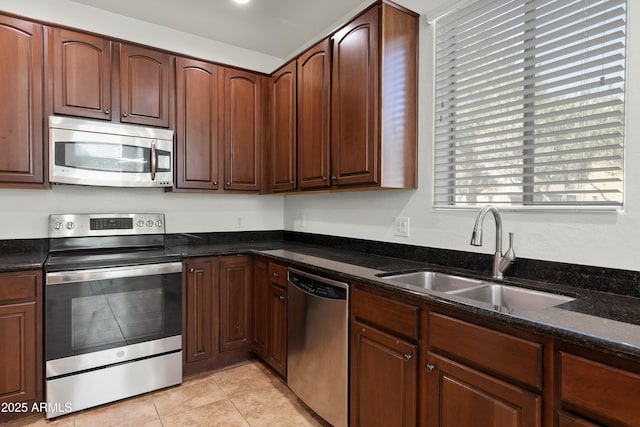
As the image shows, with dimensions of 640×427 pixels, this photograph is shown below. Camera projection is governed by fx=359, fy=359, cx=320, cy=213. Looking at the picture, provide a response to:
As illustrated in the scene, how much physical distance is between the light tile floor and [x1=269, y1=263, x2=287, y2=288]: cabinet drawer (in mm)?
751

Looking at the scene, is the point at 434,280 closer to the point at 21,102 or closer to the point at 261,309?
the point at 261,309

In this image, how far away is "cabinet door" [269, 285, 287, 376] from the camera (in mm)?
2449

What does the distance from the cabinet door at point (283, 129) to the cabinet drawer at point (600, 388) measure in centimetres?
219

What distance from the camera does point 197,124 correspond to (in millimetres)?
2916

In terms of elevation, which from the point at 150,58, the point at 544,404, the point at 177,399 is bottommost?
the point at 177,399

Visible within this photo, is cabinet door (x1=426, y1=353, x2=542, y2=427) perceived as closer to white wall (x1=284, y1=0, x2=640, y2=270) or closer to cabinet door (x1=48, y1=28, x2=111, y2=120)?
white wall (x1=284, y1=0, x2=640, y2=270)

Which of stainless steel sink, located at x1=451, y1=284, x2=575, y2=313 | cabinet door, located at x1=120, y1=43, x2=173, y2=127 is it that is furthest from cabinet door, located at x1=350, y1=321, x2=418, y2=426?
cabinet door, located at x1=120, y1=43, x2=173, y2=127

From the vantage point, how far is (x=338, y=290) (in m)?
1.91

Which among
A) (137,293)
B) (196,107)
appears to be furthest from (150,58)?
(137,293)

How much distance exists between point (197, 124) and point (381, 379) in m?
2.33

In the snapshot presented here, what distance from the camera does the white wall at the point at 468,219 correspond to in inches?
54.8

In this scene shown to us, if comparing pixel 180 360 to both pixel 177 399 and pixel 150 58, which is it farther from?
pixel 150 58

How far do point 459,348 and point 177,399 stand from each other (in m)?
1.95

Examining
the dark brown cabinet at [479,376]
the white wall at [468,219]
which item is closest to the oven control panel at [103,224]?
Result: the white wall at [468,219]
